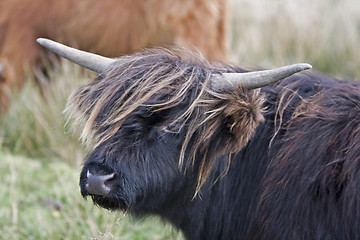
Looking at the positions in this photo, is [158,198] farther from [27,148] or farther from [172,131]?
[27,148]

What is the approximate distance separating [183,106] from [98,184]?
0.49 metres

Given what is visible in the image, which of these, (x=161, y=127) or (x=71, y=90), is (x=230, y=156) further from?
(x=71, y=90)

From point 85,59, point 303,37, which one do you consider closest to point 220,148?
Answer: point 85,59

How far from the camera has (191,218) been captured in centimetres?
254

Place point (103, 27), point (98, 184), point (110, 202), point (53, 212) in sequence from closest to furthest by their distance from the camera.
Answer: point (98, 184) → point (110, 202) → point (53, 212) → point (103, 27)

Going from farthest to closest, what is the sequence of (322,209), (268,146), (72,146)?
(72,146) < (268,146) < (322,209)

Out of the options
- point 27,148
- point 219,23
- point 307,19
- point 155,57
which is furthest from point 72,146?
point 307,19

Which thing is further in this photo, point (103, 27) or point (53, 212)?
point (103, 27)

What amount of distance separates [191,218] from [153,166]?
39 cm

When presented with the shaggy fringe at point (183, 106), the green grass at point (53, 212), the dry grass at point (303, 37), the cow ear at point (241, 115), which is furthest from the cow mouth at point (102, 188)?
the dry grass at point (303, 37)

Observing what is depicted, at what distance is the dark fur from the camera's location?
2.19 m

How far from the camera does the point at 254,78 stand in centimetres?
222

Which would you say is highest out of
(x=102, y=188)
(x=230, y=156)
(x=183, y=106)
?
(x=183, y=106)

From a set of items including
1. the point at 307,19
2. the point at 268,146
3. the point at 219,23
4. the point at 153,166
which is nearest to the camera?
the point at 153,166
